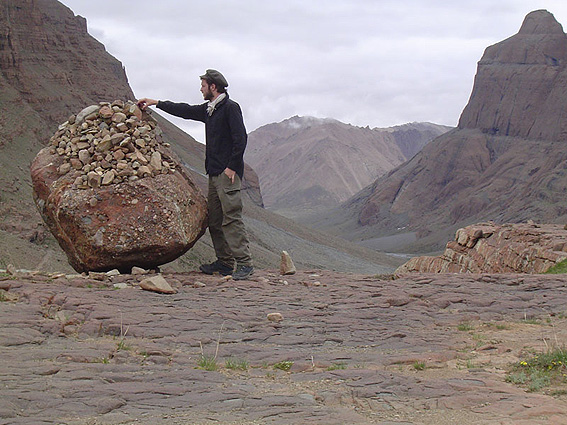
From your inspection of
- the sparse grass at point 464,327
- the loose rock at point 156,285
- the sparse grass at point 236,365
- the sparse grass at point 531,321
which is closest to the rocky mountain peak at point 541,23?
the sparse grass at point 531,321

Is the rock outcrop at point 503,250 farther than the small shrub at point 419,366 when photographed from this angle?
Yes

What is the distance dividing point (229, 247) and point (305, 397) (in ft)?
18.4

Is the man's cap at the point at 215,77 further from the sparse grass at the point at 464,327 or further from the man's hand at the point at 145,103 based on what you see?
the sparse grass at the point at 464,327

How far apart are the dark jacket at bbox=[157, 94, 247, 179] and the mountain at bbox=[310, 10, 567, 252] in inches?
3018

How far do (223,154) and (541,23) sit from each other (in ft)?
373

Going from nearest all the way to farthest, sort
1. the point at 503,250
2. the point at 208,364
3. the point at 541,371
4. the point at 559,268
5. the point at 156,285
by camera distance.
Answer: the point at 541,371
the point at 208,364
the point at 156,285
the point at 559,268
the point at 503,250

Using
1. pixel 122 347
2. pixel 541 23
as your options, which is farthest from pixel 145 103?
pixel 541 23

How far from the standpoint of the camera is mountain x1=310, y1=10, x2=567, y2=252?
9212 cm

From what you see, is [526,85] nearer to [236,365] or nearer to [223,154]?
[223,154]

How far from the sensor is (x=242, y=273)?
10039mm

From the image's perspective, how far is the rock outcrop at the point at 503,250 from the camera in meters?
15.2

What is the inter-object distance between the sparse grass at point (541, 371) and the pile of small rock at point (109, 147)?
6.45m

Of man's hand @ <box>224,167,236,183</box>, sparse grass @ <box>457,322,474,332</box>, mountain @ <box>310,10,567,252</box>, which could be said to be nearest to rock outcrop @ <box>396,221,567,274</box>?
sparse grass @ <box>457,322,474,332</box>

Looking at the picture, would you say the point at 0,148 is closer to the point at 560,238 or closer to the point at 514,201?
the point at 560,238
